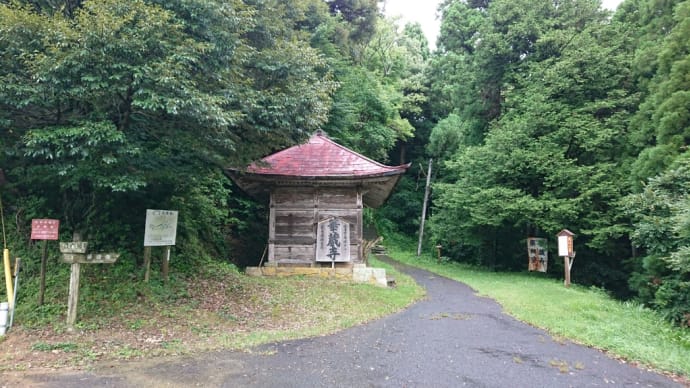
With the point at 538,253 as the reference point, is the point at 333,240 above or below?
above

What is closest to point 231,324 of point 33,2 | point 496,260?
point 33,2

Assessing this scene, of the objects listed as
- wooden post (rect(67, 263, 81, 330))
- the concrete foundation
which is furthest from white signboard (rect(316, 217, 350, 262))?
wooden post (rect(67, 263, 81, 330))

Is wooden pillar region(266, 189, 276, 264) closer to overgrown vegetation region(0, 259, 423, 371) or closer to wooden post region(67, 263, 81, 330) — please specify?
overgrown vegetation region(0, 259, 423, 371)

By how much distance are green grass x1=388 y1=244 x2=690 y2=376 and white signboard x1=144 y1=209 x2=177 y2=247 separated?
24.5 feet

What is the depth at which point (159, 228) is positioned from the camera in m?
8.04

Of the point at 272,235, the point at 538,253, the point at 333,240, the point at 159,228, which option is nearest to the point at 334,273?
the point at 333,240

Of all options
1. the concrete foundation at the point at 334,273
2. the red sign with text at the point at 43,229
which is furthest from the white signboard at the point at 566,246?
the red sign with text at the point at 43,229

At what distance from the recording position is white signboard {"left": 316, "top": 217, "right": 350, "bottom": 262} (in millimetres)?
12047

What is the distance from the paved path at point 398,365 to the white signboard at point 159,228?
319cm

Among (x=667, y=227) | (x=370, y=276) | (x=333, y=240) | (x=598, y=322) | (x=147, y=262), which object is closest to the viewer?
(x=147, y=262)

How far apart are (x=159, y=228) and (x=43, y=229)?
1.92m

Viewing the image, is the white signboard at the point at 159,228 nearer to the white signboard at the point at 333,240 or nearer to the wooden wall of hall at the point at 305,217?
the wooden wall of hall at the point at 305,217

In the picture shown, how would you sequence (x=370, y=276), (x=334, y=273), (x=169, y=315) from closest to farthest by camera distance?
1. (x=169, y=315)
2. (x=370, y=276)
3. (x=334, y=273)

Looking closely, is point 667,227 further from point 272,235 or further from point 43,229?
point 43,229
